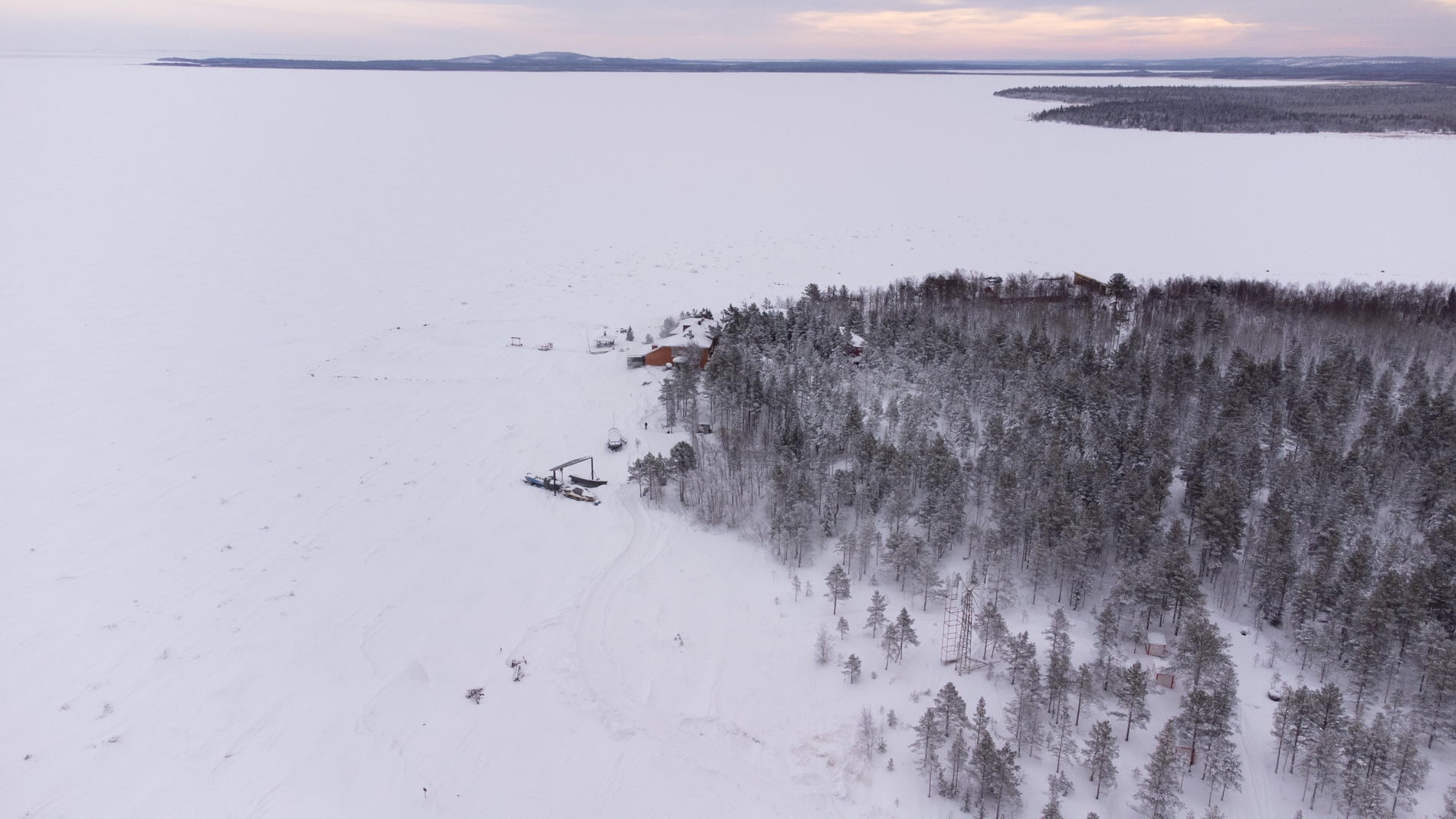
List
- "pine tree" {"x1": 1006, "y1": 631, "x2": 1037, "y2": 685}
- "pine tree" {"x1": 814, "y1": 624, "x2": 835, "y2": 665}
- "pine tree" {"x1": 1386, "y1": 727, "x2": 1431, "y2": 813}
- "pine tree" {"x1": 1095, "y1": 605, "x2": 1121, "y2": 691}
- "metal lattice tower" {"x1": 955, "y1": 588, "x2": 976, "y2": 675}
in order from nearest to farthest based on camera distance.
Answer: "pine tree" {"x1": 1386, "y1": 727, "x2": 1431, "y2": 813} → "pine tree" {"x1": 1006, "y1": 631, "x2": 1037, "y2": 685} → "pine tree" {"x1": 1095, "y1": 605, "x2": 1121, "y2": 691} → "metal lattice tower" {"x1": 955, "y1": 588, "x2": 976, "y2": 675} → "pine tree" {"x1": 814, "y1": 624, "x2": 835, "y2": 665}

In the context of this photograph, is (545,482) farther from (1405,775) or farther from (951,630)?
(1405,775)

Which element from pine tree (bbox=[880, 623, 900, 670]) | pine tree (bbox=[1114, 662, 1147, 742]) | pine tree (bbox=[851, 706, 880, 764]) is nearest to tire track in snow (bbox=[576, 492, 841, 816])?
pine tree (bbox=[851, 706, 880, 764])

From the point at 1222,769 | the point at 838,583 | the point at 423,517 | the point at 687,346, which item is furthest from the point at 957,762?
the point at 687,346

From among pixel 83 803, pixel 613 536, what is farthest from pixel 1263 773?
pixel 83 803

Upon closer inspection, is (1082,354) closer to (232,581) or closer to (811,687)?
(811,687)

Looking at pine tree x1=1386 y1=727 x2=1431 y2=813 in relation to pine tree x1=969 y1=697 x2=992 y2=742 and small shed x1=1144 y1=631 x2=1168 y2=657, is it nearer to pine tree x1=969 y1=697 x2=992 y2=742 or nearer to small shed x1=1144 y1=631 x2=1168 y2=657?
small shed x1=1144 y1=631 x2=1168 y2=657
